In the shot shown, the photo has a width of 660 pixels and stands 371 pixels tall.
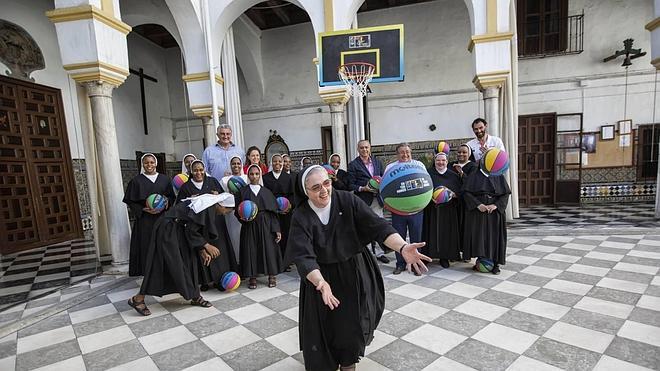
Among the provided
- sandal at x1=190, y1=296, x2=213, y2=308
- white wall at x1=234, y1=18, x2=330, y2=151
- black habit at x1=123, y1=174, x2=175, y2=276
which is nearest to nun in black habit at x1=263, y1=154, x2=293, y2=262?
black habit at x1=123, y1=174, x2=175, y2=276

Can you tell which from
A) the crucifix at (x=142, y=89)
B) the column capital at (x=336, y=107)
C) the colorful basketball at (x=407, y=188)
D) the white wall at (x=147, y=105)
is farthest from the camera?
the crucifix at (x=142, y=89)

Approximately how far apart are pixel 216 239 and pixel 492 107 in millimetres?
5191

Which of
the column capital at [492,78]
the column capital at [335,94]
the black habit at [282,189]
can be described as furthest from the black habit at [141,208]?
the column capital at [492,78]

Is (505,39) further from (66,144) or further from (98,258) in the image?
(66,144)

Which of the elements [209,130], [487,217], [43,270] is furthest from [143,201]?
[487,217]

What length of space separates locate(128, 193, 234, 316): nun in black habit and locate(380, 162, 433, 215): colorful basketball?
1.75 meters

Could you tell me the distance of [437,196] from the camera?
4059 mm

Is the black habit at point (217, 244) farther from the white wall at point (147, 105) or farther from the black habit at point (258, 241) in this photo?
the white wall at point (147, 105)

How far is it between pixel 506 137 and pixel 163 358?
626 centimetres

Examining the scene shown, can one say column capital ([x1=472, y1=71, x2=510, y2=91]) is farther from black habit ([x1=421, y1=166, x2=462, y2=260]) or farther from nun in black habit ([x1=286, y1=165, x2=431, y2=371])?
nun in black habit ([x1=286, y1=165, x2=431, y2=371])

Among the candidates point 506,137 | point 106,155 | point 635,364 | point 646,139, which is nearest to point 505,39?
point 506,137

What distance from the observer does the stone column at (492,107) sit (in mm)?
5975

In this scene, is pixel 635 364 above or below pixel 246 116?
below

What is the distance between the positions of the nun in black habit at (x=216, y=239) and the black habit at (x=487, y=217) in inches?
115
